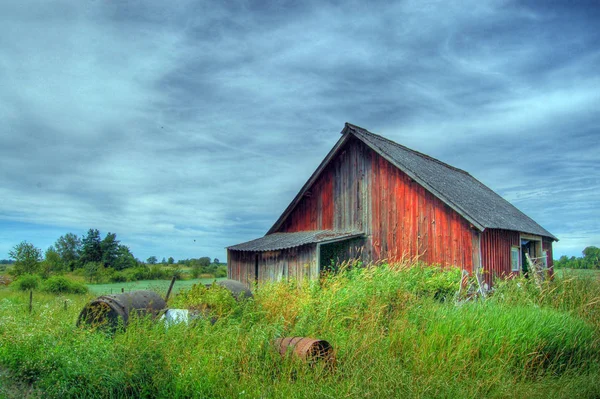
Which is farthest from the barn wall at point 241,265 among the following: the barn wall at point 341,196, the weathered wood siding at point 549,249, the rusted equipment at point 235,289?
the weathered wood siding at point 549,249

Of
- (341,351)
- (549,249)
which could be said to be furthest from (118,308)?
(549,249)

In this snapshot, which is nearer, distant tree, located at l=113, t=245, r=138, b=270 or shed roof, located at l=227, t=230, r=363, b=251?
shed roof, located at l=227, t=230, r=363, b=251

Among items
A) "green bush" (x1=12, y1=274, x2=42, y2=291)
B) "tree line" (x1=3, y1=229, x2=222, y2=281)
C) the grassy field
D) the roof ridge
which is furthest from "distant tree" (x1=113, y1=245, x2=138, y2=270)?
the grassy field

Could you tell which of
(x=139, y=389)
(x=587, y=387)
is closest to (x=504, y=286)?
(x=587, y=387)

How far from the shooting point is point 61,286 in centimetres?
2698

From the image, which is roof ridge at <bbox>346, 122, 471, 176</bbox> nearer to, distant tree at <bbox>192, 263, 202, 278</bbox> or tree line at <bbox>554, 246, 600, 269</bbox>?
tree line at <bbox>554, 246, 600, 269</bbox>

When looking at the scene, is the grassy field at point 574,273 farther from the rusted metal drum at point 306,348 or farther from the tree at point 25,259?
the tree at point 25,259

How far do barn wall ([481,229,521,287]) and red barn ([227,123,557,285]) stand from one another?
0.03 meters

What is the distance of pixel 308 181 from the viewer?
20.4 meters

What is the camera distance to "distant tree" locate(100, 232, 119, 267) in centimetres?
→ 4181

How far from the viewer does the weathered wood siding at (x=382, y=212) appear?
634 inches

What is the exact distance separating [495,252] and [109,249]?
35.2m

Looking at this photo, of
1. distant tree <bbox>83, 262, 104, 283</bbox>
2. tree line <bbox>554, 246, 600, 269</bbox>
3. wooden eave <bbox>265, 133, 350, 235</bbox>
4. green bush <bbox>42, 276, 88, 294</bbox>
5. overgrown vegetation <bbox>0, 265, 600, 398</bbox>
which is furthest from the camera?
distant tree <bbox>83, 262, 104, 283</bbox>

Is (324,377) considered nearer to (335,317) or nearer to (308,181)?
(335,317)
